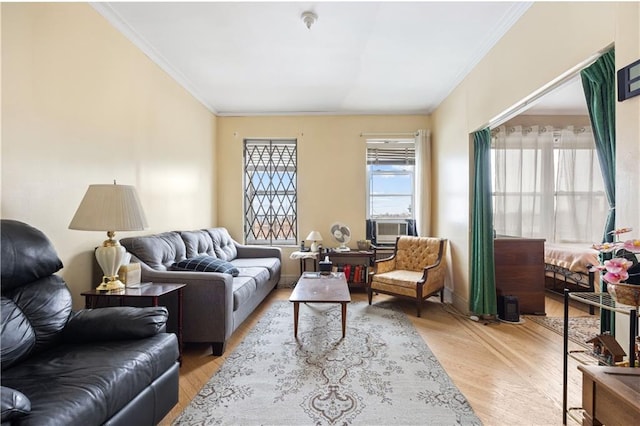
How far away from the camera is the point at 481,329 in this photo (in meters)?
3.04

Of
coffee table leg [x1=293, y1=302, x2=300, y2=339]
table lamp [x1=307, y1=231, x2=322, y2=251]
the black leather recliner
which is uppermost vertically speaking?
table lamp [x1=307, y1=231, x2=322, y2=251]

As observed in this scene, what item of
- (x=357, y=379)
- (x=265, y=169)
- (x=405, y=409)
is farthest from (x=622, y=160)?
(x=265, y=169)

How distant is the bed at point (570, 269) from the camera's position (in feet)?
11.9

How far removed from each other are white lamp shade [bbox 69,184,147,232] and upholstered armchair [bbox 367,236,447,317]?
2676 mm

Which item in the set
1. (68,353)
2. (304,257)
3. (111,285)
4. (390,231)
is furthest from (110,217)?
(390,231)

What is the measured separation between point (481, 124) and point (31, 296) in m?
3.69

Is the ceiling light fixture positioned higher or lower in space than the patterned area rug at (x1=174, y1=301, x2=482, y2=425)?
higher

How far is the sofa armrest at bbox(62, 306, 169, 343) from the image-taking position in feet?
5.29

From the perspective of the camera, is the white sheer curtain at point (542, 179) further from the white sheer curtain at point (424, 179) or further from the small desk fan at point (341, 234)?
the small desk fan at point (341, 234)

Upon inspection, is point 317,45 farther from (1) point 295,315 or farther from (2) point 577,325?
(2) point 577,325

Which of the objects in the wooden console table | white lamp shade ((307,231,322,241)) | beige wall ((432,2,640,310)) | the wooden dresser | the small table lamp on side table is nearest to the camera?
the wooden console table

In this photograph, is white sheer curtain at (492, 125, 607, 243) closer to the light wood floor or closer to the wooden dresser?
the wooden dresser

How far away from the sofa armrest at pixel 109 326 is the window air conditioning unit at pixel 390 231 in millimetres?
3641

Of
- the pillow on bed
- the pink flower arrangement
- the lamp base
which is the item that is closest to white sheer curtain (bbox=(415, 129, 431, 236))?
the pillow on bed
